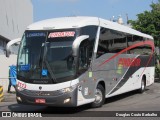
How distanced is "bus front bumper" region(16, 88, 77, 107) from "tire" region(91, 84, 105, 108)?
5.93ft

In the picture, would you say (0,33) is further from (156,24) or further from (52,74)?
(52,74)

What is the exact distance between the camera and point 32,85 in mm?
12547

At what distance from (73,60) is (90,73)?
1.21 m

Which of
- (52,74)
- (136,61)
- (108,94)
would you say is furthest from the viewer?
(136,61)

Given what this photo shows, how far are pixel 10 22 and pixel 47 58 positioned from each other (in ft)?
97.6

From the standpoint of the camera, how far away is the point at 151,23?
33.5 metres

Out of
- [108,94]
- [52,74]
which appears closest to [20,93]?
[52,74]

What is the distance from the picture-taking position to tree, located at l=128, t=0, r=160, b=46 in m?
33.0

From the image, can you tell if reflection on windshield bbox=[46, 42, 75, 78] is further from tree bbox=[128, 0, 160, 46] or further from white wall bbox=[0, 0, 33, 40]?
white wall bbox=[0, 0, 33, 40]

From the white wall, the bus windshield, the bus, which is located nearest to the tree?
the white wall

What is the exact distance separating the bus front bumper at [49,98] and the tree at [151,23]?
21856 millimetres

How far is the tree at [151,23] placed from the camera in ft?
108

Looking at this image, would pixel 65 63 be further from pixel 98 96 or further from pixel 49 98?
pixel 98 96

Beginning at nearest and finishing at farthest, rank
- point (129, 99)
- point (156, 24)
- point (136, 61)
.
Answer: point (129, 99) < point (136, 61) < point (156, 24)
